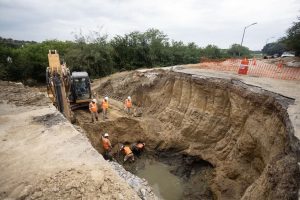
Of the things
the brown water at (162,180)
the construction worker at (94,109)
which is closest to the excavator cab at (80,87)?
the construction worker at (94,109)

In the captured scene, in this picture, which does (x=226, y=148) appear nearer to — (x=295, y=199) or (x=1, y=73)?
(x=295, y=199)

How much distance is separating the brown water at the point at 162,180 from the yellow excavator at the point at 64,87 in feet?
15.8

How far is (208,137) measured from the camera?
13312 mm

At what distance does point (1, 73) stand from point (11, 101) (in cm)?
1790

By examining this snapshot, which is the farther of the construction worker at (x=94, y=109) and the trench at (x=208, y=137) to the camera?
the construction worker at (x=94, y=109)

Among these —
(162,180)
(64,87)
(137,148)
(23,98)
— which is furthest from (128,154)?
(23,98)

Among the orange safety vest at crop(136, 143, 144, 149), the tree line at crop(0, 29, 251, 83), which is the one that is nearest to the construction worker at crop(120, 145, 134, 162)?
the orange safety vest at crop(136, 143, 144, 149)

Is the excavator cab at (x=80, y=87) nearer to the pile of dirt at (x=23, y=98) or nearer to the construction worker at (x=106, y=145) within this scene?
the pile of dirt at (x=23, y=98)

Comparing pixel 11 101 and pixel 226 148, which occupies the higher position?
pixel 11 101

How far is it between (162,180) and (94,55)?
19.7 meters

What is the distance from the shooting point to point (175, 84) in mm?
17312

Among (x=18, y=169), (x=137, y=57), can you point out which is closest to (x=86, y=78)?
(x=18, y=169)

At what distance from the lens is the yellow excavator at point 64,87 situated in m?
12.2

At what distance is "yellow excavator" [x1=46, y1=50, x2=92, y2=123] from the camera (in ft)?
39.9
